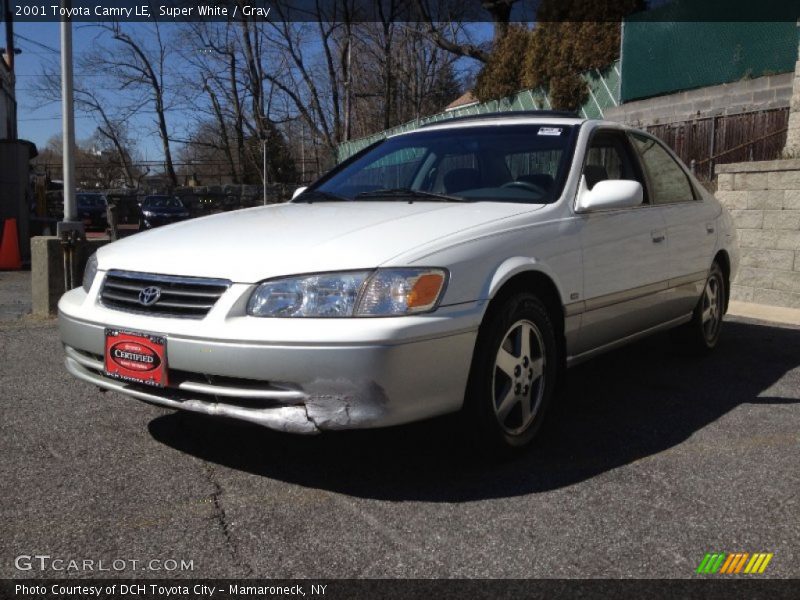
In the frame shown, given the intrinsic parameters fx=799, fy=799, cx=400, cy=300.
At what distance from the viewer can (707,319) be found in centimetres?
541

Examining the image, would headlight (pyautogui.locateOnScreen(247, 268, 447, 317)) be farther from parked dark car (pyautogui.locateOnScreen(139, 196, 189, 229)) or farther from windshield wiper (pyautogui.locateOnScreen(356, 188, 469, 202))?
parked dark car (pyautogui.locateOnScreen(139, 196, 189, 229))

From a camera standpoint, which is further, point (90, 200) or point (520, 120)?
point (90, 200)

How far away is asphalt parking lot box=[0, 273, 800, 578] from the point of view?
2541 millimetres

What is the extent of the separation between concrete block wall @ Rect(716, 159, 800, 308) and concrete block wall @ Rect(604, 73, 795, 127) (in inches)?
82.9

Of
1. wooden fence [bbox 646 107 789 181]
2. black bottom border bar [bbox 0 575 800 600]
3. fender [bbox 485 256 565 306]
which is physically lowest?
black bottom border bar [bbox 0 575 800 600]

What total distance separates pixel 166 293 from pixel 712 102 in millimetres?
9727

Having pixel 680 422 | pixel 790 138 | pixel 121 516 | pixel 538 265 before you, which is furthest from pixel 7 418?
pixel 790 138

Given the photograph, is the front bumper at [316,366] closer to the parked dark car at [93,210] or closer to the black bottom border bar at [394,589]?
the black bottom border bar at [394,589]

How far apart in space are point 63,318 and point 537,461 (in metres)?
2.13

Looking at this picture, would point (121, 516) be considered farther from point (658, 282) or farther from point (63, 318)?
point (658, 282)

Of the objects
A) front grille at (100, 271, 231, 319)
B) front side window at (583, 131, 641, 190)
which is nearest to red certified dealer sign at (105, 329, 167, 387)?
front grille at (100, 271, 231, 319)

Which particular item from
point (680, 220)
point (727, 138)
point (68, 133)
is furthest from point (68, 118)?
point (727, 138)

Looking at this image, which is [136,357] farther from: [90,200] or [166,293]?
[90,200]

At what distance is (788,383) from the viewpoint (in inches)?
191
